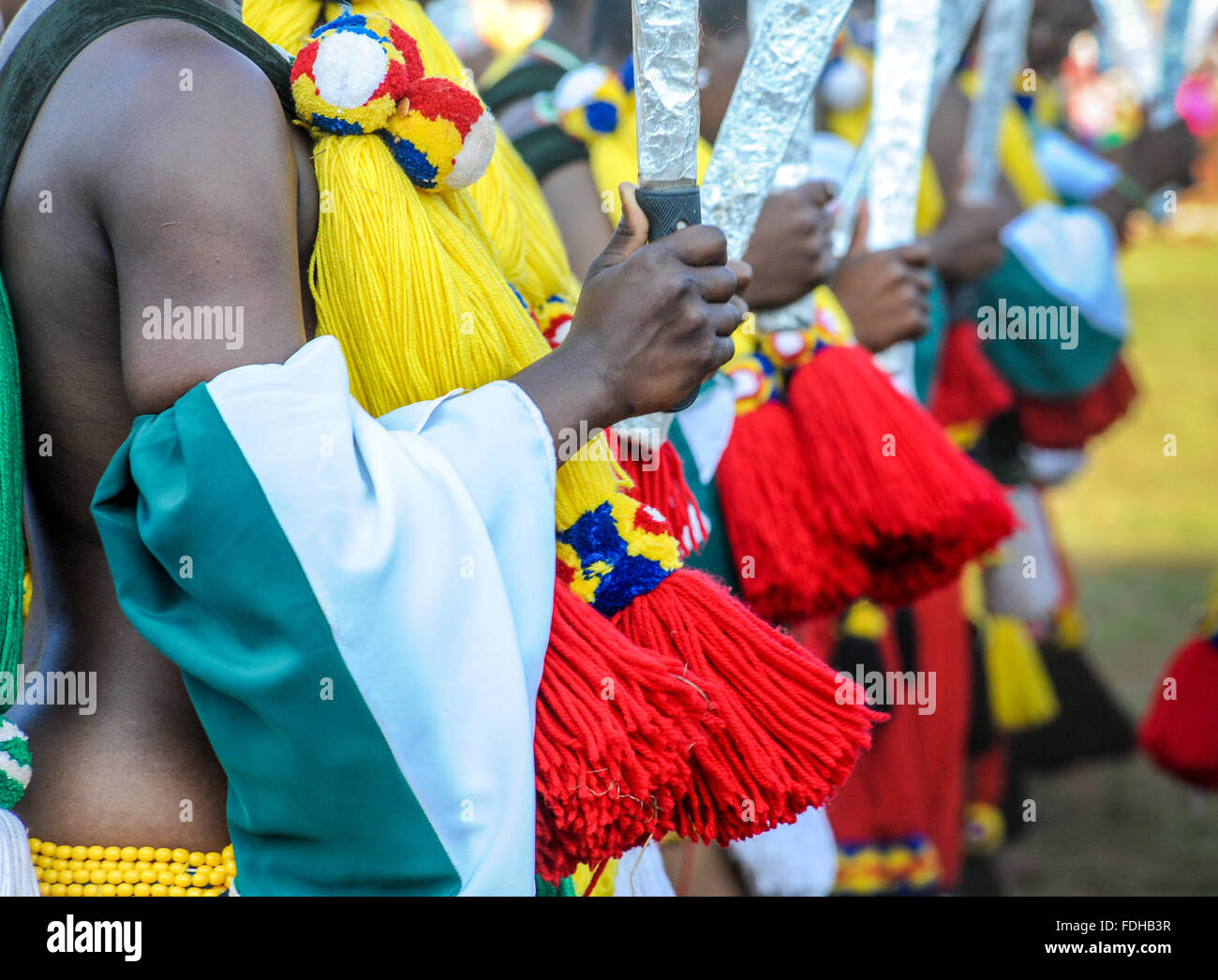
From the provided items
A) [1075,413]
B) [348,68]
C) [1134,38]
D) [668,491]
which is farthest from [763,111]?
[1134,38]

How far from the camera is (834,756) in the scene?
1.35m

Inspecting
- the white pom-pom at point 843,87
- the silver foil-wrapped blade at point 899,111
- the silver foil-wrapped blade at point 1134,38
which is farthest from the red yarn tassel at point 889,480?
the silver foil-wrapped blade at point 1134,38

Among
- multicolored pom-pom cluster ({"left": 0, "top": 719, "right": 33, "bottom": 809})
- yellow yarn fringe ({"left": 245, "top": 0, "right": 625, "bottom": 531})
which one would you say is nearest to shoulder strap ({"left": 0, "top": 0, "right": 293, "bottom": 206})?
yellow yarn fringe ({"left": 245, "top": 0, "right": 625, "bottom": 531})

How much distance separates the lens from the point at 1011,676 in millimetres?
4305

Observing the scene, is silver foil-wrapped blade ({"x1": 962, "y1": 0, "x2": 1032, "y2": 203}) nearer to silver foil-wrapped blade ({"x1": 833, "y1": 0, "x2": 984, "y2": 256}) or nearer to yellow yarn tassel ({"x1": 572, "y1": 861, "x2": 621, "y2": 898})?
silver foil-wrapped blade ({"x1": 833, "y1": 0, "x2": 984, "y2": 256})

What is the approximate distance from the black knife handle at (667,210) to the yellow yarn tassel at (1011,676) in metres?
3.24

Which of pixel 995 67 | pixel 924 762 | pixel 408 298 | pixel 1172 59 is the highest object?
pixel 1172 59

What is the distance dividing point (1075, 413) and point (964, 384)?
532 millimetres

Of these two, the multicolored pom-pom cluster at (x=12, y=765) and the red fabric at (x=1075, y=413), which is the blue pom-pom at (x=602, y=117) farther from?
the red fabric at (x=1075, y=413)

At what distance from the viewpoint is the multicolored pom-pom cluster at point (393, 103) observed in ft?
4.07

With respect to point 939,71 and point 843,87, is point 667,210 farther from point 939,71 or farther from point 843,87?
point 843,87

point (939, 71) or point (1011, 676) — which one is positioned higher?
point (939, 71)

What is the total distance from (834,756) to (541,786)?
12.9 inches

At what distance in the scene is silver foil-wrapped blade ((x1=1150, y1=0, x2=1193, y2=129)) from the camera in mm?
4043
